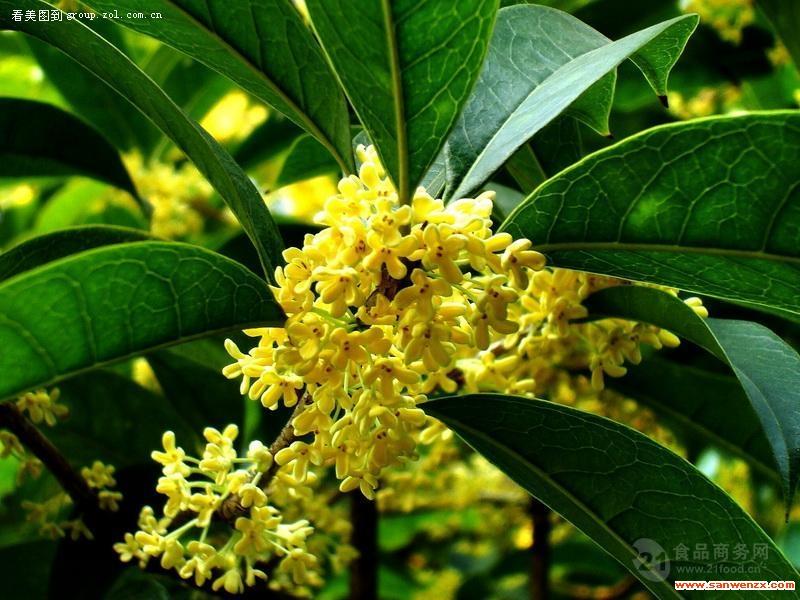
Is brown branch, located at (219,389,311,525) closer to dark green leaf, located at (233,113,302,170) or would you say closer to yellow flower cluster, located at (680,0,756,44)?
dark green leaf, located at (233,113,302,170)

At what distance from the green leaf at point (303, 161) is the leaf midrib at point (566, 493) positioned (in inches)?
29.1

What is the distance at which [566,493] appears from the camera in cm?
126

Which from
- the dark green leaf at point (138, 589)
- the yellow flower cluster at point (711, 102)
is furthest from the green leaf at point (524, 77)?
the yellow flower cluster at point (711, 102)

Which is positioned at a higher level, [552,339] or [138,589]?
[552,339]

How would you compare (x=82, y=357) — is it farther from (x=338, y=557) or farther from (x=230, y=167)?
(x=338, y=557)

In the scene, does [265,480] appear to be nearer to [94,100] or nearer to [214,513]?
[214,513]

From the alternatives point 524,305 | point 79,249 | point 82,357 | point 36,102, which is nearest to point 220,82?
point 36,102

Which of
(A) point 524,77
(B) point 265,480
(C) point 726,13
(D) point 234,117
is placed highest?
(D) point 234,117

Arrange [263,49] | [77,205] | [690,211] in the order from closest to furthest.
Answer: [690,211] < [263,49] < [77,205]

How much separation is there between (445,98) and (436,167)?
0.32m

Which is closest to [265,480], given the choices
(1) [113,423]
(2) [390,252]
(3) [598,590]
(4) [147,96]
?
(2) [390,252]

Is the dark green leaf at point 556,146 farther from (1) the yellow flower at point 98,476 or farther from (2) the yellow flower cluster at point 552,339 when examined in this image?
(1) the yellow flower at point 98,476

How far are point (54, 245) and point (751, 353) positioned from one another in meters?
1.13

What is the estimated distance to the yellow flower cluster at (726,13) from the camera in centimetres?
280
